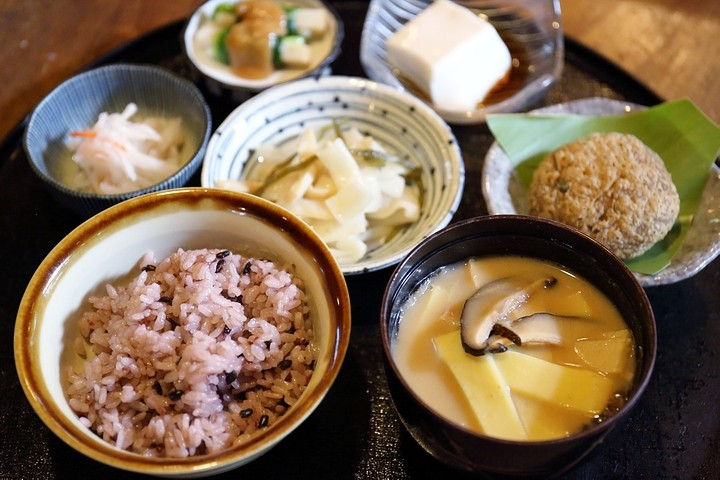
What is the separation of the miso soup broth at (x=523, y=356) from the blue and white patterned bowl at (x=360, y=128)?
1.34 ft

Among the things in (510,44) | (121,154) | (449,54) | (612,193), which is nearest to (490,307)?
(612,193)

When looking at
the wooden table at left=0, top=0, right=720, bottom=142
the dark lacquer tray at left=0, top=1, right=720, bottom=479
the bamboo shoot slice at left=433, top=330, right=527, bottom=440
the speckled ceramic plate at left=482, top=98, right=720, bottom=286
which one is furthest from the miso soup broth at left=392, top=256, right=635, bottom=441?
the wooden table at left=0, top=0, right=720, bottom=142

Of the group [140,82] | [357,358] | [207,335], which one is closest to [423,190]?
[357,358]

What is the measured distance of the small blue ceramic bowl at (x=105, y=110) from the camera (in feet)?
7.22

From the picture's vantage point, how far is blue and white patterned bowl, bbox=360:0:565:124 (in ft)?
8.69

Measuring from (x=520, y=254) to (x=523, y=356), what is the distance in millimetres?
335

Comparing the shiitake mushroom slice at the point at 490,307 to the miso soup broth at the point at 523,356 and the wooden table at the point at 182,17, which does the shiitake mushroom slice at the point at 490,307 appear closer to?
the miso soup broth at the point at 523,356

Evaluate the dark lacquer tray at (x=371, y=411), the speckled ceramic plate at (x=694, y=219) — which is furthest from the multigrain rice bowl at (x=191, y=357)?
the speckled ceramic plate at (x=694, y=219)

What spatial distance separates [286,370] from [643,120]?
5.50ft

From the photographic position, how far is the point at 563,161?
84.4 inches

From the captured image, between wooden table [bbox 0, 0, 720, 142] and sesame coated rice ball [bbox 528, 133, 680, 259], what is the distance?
32.3 inches

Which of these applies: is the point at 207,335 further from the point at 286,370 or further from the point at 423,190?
the point at 423,190

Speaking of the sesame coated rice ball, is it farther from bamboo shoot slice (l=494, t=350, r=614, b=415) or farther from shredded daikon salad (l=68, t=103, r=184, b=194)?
shredded daikon salad (l=68, t=103, r=184, b=194)

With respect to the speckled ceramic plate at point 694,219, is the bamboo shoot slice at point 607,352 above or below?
above
